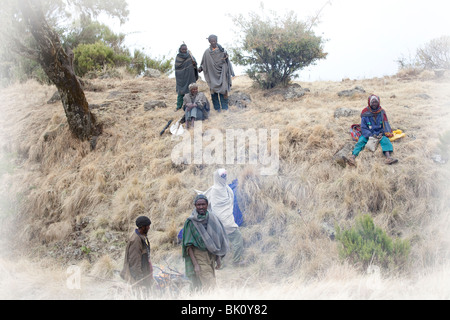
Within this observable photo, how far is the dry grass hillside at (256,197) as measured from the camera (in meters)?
4.95

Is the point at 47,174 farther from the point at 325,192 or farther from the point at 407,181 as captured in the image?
the point at 407,181

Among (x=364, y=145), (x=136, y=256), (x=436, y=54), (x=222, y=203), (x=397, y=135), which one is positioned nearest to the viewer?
(x=136, y=256)

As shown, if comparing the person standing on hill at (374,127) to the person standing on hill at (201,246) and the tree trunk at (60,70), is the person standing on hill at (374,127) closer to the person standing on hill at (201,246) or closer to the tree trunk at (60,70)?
the person standing on hill at (201,246)

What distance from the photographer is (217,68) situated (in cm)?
1077

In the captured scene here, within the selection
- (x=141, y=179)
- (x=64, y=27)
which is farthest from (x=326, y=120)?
(x=64, y=27)

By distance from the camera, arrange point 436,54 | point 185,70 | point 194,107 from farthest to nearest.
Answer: point 436,54
point 185,70
point 194,107

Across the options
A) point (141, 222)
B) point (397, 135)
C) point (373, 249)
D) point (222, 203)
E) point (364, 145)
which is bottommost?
point (373, 249)

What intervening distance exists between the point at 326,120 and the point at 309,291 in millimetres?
5653

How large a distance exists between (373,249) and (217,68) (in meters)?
7.14

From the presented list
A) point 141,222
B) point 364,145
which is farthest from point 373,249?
point 364,145

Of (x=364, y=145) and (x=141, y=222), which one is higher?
(x=364, y=145)

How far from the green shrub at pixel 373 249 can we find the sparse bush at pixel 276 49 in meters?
7.59

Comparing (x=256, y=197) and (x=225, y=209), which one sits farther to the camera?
(x=256, y=197)

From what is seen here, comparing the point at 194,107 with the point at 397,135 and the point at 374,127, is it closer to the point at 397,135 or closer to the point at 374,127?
the point at 374,127
